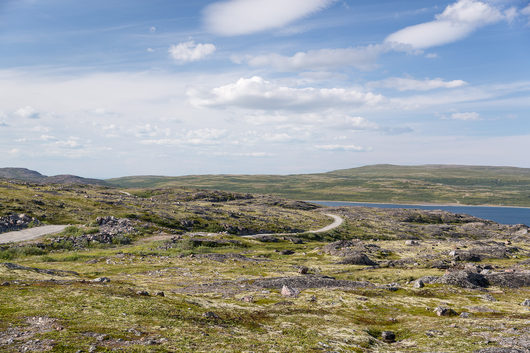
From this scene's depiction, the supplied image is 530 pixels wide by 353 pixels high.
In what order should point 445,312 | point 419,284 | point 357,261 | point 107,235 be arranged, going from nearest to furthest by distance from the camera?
point 445,312
point 419,284
point 357,261
point 107,235

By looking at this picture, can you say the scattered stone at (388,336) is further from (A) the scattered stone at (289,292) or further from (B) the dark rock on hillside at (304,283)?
(B) the dark rock on hillside at (304,283)

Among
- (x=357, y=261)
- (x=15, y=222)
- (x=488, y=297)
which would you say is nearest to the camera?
(x=488, y=297)

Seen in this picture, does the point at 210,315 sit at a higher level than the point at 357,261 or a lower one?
higher

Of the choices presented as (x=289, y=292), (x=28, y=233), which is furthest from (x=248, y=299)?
(x=28, y=233)

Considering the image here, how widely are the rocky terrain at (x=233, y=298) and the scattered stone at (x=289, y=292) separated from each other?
16 cm

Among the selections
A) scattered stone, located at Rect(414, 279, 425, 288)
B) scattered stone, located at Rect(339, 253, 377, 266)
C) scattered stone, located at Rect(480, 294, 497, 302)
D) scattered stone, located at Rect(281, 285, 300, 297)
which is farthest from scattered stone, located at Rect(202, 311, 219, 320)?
scattered stone, located at Rect(339, 253, 377, 266)

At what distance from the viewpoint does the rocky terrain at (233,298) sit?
1958 centimetres

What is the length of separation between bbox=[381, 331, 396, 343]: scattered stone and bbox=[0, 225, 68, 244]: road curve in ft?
231

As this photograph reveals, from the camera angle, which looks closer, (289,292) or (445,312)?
(445,312)

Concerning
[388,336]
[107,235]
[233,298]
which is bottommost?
[107,235]

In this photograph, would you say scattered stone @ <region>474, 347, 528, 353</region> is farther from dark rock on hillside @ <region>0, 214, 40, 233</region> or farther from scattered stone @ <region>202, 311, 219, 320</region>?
dark rock on hillside @ <region>0, 214, 40, 233</region>

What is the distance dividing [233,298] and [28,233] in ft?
207

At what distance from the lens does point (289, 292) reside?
38.3m

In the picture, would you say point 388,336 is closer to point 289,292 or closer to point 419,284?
point 289,292
